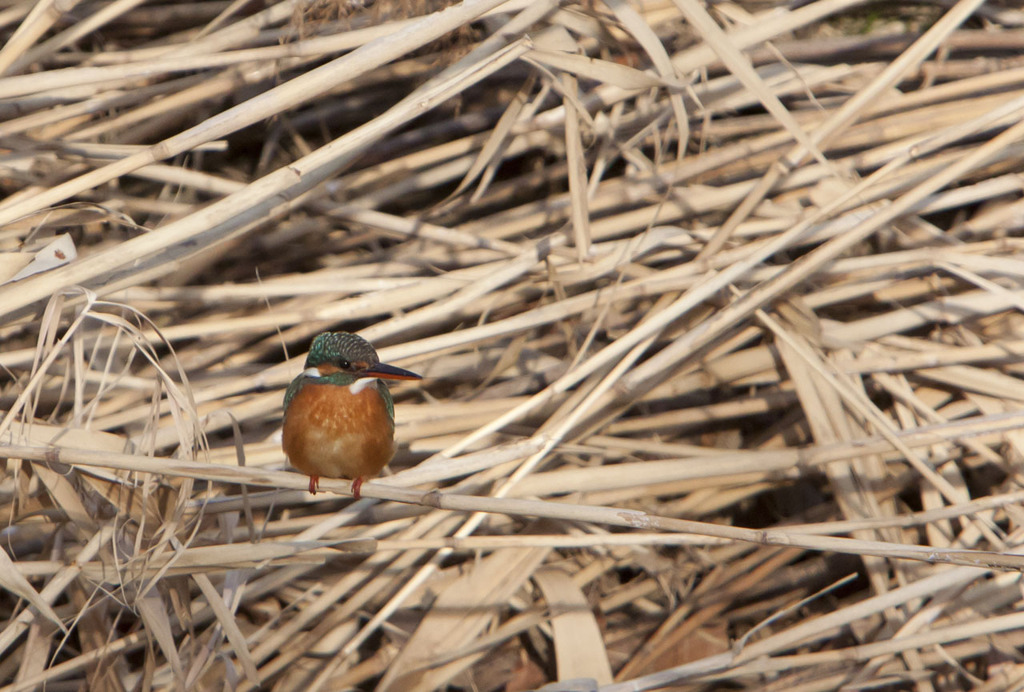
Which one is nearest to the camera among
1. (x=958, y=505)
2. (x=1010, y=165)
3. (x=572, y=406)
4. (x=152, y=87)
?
(x=958, y=505)

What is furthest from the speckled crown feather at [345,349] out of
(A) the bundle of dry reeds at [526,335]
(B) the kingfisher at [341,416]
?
(A) the bundle of dry reeds at [526,335]

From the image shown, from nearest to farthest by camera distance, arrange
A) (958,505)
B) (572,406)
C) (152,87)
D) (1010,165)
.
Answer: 1. (958,505)
2. (572,406)
3. (152,87)
4. (1010,165)

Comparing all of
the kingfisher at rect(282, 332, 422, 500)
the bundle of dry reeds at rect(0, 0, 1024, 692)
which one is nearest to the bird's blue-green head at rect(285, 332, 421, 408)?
the kingfisher at rect(282, 332, 422, 500)

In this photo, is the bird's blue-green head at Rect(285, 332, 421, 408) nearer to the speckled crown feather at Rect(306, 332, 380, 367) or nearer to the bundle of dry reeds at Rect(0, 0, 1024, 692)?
the speckled crown feather at Rect(306, 332, 380, 367)

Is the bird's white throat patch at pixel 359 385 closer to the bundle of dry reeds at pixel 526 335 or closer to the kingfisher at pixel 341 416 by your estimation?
the kingfisher at pixel 341 416

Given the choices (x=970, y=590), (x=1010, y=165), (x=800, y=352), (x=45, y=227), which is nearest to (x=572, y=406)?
(x=800, y=352)

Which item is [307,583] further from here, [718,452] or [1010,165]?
[1010,165]

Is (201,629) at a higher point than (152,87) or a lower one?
lower
